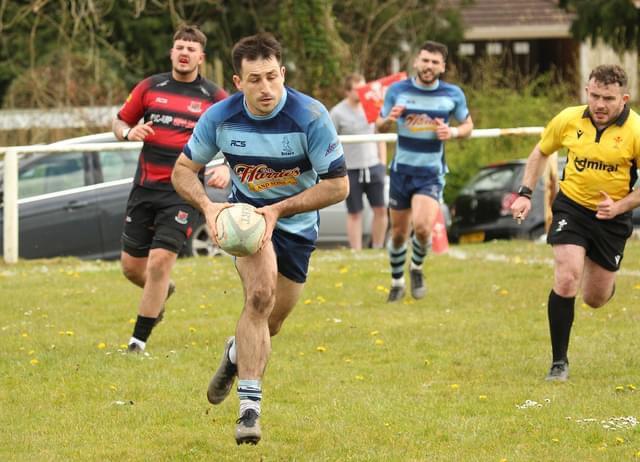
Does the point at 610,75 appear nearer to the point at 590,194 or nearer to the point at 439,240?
the point at 590,194

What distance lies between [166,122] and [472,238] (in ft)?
36.4

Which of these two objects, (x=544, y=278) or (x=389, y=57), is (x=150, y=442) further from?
(x=389, y=57)

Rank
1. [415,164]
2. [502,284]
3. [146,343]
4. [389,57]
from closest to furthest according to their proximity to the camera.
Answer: [146,343], [415,164], [502,284], [389,57]

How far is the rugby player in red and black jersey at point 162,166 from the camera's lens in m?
9.57

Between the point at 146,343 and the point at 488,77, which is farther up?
the point at 146,343

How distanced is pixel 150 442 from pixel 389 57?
24864 millimetres

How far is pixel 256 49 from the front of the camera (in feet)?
22.3

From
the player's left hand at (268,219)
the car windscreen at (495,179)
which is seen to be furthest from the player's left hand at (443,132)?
the car windscreen at (495,179)

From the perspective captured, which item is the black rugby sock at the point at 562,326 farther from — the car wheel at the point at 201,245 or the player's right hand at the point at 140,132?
the car wheel at the point at 201,245

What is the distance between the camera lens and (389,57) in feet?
102

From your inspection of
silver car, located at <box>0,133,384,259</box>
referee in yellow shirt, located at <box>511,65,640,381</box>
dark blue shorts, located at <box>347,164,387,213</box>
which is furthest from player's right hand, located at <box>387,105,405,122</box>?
silver car, located at <box>0,133,384,259</box>

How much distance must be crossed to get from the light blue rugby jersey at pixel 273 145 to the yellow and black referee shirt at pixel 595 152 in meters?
2.14

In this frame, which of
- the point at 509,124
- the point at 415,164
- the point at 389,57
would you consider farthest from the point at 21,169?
the point at 389,57

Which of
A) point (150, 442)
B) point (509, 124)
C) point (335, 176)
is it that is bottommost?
point (509, 124)
